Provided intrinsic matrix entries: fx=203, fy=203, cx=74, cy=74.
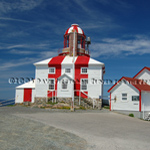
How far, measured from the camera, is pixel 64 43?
3562 cm

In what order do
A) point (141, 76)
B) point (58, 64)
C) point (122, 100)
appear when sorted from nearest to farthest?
point (122, 100) → point (141, 76) → point (58, 64)

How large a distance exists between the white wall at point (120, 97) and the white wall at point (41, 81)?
10.7m

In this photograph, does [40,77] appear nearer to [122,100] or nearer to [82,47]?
[82,47]

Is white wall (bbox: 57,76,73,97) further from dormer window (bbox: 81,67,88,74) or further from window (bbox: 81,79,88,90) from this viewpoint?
dormer window (bbox: 81,67,88,74)

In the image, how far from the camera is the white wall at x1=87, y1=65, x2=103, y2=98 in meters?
29.6

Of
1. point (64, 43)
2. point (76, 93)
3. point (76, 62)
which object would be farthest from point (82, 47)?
point (76, 93)

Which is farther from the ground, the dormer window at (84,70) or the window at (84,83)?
the dormer window at (84,70)

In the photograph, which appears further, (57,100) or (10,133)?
(57,100)

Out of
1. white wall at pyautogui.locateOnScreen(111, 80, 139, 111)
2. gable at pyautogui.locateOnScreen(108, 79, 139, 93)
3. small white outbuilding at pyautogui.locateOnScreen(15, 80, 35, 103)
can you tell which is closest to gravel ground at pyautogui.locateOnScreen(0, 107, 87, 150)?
white wall at pyautogui.locateOnScreen(111, 80, 139, 111)

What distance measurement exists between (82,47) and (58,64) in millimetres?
6556

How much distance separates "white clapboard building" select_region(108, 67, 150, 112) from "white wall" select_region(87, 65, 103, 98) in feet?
11.5

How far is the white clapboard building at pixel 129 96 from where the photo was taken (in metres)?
23.6

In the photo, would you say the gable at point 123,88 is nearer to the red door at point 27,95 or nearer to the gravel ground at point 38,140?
the red door at point 27,95

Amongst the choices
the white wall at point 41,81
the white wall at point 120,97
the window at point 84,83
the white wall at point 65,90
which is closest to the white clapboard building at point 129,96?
the white wall at point 120,97
